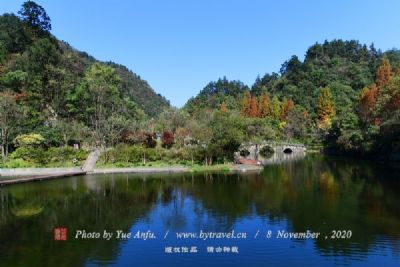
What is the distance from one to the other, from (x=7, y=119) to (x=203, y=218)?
33.5 m

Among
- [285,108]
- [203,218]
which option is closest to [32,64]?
[203,218]

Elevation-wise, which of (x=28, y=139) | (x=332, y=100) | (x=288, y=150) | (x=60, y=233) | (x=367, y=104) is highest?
(x=332, y=100)

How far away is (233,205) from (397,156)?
3566 cm

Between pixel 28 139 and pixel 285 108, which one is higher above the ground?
pixel 285 108

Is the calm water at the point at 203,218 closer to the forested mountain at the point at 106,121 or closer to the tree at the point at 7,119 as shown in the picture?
the forested mountain at the point at 106,121

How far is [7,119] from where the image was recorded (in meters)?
47.3

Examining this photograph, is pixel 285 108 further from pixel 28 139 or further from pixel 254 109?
pixel 28 139

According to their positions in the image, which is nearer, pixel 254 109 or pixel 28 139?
pixel 28 139

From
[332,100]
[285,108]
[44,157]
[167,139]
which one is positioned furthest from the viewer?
[332,100]

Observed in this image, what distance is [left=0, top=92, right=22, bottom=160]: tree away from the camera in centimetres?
4619

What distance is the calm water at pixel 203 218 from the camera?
55.6 ft

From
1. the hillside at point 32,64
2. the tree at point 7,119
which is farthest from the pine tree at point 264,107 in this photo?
the tree at point 7,119

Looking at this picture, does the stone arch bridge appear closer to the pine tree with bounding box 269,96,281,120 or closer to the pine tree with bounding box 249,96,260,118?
the pine tree with bounding box 269,96,281,120

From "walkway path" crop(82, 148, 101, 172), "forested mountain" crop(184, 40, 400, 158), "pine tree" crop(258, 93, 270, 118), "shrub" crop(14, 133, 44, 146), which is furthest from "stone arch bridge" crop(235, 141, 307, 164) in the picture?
"shrub" crop(14, 133, 44, 146)
